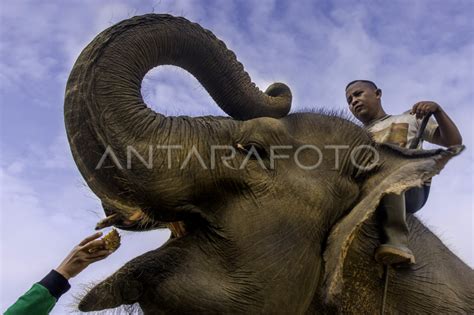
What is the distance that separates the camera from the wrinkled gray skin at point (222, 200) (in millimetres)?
3230

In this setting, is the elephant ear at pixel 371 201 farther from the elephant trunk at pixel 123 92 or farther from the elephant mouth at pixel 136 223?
the elephant trunk at pixel 123 92

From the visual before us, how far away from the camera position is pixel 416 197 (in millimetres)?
4207

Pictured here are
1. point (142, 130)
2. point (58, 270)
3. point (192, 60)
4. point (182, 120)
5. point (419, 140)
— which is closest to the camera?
point (58, 270)

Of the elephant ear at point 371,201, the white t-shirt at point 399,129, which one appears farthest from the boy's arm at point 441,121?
the elephant ear at point 371,201

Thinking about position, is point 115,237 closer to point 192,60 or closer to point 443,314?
point 192,60

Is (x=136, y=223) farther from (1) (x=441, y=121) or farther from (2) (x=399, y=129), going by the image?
(1) (x=441, y=121)

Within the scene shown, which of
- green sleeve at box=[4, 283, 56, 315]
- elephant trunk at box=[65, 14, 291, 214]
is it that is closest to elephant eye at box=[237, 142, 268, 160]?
elephant trunk at box=[65, 14, 291, 214]

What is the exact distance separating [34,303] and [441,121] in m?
2.87

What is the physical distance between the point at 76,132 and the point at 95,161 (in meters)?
0.17

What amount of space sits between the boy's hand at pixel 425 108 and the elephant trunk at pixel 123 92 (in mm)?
1351

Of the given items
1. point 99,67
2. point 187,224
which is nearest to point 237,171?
point 187,224

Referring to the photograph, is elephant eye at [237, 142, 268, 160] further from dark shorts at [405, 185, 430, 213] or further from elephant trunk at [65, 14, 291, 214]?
dark shorts at [405, 185, 430, 213]

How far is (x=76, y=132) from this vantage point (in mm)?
3135

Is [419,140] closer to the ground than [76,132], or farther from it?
farther from it
